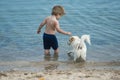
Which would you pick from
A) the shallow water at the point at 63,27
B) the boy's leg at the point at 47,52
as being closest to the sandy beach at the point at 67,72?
the shallow water at the point at 63,27

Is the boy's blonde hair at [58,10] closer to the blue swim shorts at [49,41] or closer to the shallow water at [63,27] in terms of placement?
the blue swim shorts at [49,41]

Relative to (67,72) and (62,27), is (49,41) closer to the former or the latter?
(67,72)

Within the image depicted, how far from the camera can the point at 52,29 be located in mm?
9711

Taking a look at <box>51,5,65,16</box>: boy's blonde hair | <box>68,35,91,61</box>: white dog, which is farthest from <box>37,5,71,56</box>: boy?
<box>68,35,91,61</box>: white dog

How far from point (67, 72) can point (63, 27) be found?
14.4 ft

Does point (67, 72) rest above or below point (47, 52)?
below

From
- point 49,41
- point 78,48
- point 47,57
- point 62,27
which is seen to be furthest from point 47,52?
point 62,27

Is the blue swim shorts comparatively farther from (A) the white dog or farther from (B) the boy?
(A) the white dog

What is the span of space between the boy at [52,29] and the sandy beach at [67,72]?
69 centimetres

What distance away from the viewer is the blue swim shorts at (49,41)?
32.1 feet

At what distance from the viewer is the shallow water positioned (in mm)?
10352

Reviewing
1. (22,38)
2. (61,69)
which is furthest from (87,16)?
(61,69)

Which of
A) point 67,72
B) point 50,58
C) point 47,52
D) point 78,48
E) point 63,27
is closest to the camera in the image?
point 67,72

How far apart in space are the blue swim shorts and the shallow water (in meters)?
0.34
